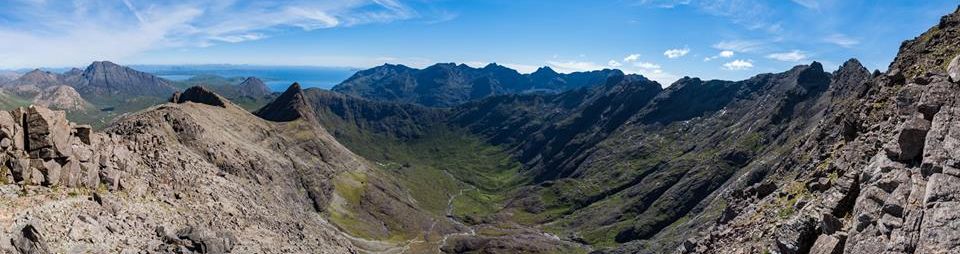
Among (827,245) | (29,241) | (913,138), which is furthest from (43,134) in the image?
(913,138)

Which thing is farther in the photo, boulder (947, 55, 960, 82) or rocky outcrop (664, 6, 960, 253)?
boulder (947, 55, 960, 82)

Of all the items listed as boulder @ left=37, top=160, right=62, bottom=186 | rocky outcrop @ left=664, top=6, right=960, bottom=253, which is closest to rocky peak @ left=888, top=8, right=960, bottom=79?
rocky outcrop @ left=664, top=6, right=960, bottom=253

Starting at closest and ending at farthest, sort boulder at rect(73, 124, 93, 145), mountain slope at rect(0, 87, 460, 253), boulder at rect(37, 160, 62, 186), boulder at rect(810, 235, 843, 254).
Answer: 1. boulder at rect(810, 235, 843, 254)
2. mountain slope at rect(0, 87, 460, 253)
3. boulder at rect(37, 160, 62, 186)
4. boulder at rect(73, 124, 93, 145)

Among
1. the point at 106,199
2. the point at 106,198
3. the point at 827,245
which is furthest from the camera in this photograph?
the point at 106,198

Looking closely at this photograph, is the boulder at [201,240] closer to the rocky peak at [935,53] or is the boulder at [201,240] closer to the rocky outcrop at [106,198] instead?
the rocky outcrop at [106,198]

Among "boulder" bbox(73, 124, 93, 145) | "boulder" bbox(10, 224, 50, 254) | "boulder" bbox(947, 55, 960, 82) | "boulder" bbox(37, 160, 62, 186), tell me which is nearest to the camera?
"boulder" bbox(947, 55, 960, 82)

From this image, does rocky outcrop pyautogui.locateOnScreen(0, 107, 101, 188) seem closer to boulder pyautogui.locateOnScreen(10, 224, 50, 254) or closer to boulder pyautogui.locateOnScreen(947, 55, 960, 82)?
boulder pyautogui.locateOnScreen(10, 224, 50, 254)

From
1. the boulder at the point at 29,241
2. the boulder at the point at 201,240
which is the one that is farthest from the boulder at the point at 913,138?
the boulder at the point at 201,240

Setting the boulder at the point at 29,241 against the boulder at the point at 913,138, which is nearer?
the boulder at the point at 913,138

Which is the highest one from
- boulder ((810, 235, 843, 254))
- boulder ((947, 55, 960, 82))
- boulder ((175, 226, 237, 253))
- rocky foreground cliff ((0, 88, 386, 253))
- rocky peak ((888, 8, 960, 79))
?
rocky peak ((888, 8, 960, 79))

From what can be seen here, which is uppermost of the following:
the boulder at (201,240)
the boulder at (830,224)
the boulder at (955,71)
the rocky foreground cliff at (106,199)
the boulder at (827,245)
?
the boulder at (955,71)

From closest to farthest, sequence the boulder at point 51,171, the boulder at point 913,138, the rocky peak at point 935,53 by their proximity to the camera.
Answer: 1. the boulder at point 913,138
2. the rocky peak at point 935,53
3. the boulder at point 51,171

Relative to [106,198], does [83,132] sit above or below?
above

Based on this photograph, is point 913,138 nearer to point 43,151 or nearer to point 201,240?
point 201,240
